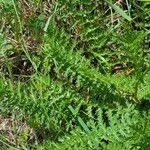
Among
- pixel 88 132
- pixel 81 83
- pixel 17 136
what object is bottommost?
pixel 17 136

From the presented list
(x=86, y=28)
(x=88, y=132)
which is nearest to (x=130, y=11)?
(x=86, y=28)

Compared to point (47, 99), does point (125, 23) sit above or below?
above

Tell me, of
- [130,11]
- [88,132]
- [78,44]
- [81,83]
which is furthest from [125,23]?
[88,132]

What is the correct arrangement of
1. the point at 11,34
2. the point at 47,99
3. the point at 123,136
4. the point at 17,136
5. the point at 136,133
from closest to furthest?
the point at 136,133 < the point at 123,136 < the point at 47,99 < the point at 17,136 < the point at 11,34

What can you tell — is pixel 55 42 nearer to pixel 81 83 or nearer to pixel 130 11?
pixel 81 83

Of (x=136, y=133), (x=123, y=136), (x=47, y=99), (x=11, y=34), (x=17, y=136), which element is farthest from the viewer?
(x=11, y=34)

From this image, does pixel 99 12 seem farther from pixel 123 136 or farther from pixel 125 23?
pixel 123 136

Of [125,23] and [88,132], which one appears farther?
[125,23]
